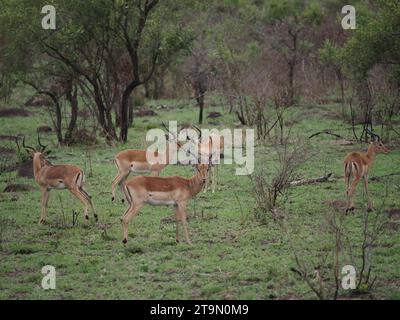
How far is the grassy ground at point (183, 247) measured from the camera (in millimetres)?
7711

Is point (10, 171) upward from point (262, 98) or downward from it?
downward

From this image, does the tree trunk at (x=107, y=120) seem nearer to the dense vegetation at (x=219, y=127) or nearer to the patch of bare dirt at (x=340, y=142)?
the dense vegetation at (x=219, y=127)

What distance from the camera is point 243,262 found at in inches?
335

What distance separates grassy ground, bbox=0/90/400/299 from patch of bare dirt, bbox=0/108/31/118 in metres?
9.83

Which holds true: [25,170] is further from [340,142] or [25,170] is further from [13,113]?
[13,113]

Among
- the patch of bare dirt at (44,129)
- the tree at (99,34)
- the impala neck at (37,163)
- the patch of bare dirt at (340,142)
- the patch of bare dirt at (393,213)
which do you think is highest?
the tree at (99,34)

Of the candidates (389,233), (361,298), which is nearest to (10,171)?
(389,233)

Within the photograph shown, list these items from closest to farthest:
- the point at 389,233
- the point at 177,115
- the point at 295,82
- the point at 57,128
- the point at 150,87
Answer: the point at 389,233 → the point at 57,128 → the point at 177,115 → the point at 295,82 → the point at 150,87

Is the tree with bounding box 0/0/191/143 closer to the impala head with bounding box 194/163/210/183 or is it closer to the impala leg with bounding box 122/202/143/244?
the impala head with bounding box 194/163/210/183

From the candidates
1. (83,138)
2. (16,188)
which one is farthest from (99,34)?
(16,188)

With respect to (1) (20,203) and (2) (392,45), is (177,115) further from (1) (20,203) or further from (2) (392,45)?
(1) (20,203)

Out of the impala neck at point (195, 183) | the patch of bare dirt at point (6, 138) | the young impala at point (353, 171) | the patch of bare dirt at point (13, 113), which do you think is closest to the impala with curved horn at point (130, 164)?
the impala neck at point (195, 183)

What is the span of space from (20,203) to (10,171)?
3021 millimetres

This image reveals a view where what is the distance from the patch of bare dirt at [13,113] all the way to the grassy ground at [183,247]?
983cm
